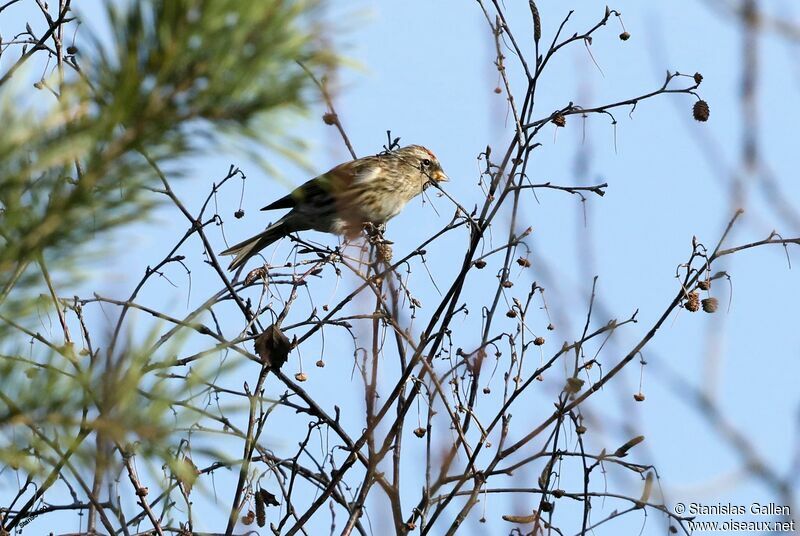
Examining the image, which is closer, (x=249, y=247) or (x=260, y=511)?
(x=260, y=511)

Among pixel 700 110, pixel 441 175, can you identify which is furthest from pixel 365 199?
pixel 700 110

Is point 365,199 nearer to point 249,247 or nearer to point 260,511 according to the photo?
point 249,247

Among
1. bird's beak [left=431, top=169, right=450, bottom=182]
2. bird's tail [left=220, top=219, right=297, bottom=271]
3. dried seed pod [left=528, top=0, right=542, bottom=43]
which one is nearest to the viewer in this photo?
dried seed pod [left=528, top=0, right=542, bottom=43]

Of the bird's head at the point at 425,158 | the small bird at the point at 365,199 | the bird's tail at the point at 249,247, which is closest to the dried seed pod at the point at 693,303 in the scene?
the small bird at the point at 365,199

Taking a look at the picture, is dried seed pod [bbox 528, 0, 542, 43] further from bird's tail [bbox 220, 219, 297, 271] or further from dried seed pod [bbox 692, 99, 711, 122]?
bird's tail [bbox 220, 219, 297, 271]

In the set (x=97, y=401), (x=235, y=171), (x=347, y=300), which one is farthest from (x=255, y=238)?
(x=97, y=401)

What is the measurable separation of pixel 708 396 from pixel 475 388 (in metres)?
1.96

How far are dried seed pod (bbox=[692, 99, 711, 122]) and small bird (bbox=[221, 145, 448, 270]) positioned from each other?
7.37ft

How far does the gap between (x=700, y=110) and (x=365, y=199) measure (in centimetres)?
348

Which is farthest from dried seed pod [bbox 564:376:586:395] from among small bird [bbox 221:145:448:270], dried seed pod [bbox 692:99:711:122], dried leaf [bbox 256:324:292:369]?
small bird [bbox 221:145:448:270]

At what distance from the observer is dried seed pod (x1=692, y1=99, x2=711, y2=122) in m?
4.17

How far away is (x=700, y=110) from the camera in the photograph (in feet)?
13.8

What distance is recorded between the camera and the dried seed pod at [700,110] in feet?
13.7

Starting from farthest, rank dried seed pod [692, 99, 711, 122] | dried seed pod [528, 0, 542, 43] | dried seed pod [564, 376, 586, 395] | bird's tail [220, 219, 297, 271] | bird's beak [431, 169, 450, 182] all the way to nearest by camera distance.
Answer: bird's beak [431, 169, 450, 182] < bird's tail [220, 219, 297, 271] < dried seed pod [692, 99, 711, 122] < dried seed pod [528, 0, 542, 43] < dried seed pod [564, 376, 586, 395]
